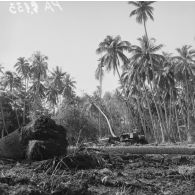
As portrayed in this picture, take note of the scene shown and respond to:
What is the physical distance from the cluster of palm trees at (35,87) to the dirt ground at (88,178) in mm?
33905

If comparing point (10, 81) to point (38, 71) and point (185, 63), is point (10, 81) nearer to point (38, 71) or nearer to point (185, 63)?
point (38, 71)

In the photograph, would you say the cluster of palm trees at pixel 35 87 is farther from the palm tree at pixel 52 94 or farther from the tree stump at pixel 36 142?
the tree stump at pixel 36 142

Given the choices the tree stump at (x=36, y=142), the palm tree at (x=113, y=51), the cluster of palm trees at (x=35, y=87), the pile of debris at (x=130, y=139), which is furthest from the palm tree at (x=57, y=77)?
the tree stump at (x=36, y=142)

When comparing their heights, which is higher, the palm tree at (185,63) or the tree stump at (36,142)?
the palm tree at (185,63)

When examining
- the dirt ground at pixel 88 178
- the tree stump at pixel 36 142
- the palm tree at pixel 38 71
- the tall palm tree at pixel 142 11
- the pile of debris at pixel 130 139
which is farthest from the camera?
the palm tree at pixel 38 71

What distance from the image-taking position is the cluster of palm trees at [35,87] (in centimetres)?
4725

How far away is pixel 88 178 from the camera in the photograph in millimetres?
7902

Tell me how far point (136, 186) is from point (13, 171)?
389 cm

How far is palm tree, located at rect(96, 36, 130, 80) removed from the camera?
38.4m

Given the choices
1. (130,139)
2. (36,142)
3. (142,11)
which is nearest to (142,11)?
(142,11)

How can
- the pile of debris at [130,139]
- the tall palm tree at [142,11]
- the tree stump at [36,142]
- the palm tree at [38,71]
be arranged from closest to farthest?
the tree stump at [36,142], the pile of debris at [130,139], the tall palm tree at [142,11], the palm tree at [38,71]

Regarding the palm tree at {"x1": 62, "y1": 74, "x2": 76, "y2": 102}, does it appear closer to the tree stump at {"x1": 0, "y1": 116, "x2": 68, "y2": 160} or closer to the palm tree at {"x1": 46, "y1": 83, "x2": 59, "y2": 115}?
the palm tree at {"x1": 46, "y1": 83, "x2": 59, "y2": 115}

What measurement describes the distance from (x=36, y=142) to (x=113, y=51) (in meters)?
28.9

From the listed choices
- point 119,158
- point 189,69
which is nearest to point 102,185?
point 119,158
